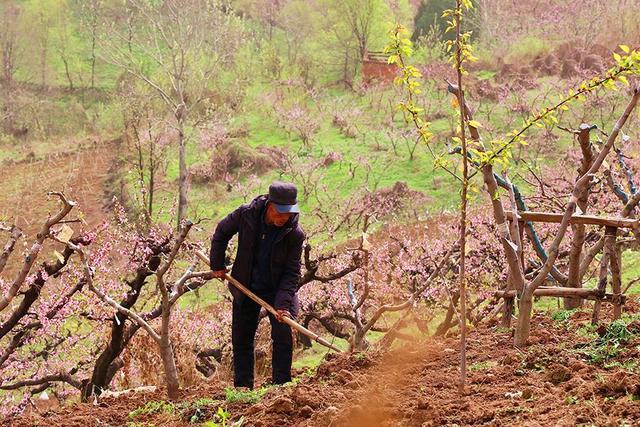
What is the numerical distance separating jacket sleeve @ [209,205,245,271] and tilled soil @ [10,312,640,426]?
1024mm

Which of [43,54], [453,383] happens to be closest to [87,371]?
[453,383]

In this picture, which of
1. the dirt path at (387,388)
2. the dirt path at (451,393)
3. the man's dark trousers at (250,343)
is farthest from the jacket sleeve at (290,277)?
→ the dirt path at (387,388)

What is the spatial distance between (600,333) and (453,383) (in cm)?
111

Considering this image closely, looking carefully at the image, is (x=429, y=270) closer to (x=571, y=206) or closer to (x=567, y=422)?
(x=571, y=206)

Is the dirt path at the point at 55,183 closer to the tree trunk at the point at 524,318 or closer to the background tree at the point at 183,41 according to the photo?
the background tree at the point at 183,41

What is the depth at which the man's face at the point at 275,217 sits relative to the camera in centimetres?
536

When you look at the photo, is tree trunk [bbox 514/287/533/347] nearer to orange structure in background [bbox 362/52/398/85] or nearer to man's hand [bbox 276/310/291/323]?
man's hand [bbox 276/310/291/323]

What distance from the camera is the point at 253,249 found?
5594 mm

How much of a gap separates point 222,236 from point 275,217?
0.56 m

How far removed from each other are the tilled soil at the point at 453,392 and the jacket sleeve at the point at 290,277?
0.60 metres

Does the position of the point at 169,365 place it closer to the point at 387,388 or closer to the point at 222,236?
the point at 222,236

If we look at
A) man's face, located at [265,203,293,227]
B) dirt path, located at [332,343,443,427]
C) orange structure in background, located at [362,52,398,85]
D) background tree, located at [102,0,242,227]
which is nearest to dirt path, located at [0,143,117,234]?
background tree, located at [102,0,242,227]

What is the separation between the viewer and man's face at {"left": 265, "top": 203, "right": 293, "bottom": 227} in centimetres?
536

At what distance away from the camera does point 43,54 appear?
4675cm
